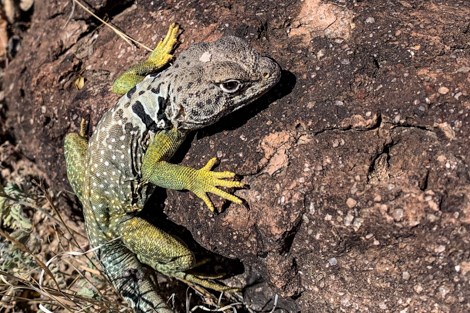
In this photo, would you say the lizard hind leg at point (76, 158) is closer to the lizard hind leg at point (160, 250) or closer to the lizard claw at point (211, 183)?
the lizard hind leg at point (160, 250)

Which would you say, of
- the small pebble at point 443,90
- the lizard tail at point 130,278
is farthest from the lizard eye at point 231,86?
the lizard tail at point 130,278

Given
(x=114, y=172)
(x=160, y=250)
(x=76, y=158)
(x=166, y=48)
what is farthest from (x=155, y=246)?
(x=166, y=48)

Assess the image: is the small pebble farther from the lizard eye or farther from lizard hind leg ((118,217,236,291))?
lizard hind leg ((118,217,236,291))

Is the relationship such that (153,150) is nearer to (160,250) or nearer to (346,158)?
(160,250)

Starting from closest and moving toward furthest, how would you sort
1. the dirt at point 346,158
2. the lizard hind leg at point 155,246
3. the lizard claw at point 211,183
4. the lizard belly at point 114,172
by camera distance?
the dirt at point 346,158 < the lizard claw at point 211,183 < the lizard hind leg at point 155,246 < the lizard belly at point 114,172

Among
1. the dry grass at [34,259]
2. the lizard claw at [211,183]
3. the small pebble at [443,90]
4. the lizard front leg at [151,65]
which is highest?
the lizard front leg at [151,65]

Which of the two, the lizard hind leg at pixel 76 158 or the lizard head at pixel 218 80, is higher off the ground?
the lizard head at pixel 218 80

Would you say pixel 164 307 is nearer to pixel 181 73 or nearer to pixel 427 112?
pixel 181 73

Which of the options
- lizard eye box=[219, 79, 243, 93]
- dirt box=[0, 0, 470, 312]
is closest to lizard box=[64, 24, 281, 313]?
lizard eye box=[219, 79, 243, 93]
